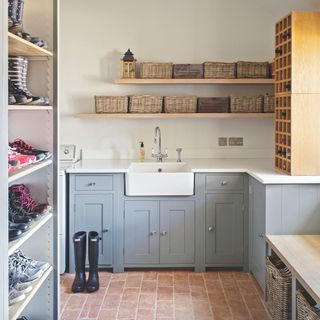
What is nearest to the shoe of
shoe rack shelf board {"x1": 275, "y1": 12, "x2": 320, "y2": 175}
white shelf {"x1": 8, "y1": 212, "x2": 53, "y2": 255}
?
white shelf {"x1": 8, "y1": 212, "x2": 53, "y2": 255}

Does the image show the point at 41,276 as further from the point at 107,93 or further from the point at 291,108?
the point at 107,93

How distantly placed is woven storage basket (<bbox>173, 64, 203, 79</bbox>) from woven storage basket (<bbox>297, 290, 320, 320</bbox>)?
2.53 meters

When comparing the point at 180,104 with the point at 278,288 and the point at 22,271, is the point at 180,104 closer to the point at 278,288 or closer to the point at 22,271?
the point at 278,288

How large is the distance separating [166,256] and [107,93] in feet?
5.67

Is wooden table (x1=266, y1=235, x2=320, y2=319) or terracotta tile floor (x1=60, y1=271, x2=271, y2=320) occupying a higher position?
wooden table (x1=266, y1=235, x2=320, y2=319)

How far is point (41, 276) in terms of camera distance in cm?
278

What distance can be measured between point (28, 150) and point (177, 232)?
1.82m

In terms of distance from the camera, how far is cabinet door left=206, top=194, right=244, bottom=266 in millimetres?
4211

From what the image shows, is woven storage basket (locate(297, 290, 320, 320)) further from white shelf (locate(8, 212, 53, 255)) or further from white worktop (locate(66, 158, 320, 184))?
white shelf (locate(8, 212, 53, 255))

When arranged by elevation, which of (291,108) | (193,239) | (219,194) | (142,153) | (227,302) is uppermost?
(291,108)

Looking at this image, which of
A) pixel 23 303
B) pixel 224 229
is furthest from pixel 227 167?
pixel 23 303

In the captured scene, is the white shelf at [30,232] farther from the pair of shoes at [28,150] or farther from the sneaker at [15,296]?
the pair of shoes at [28,150]

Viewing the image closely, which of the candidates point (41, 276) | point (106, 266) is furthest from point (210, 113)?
point (41, 276)

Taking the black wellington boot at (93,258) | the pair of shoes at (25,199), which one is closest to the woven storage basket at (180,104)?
the black wellington boot at (93,258)
